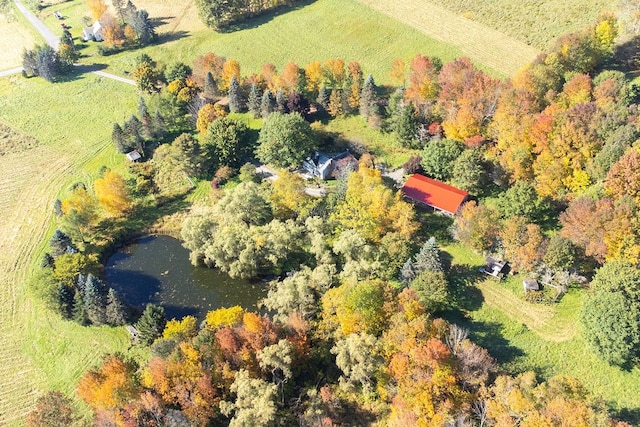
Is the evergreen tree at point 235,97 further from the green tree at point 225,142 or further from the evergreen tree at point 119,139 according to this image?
the evergreen tree at point 119,139

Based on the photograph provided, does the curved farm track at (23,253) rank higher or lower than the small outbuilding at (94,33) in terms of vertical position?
lower

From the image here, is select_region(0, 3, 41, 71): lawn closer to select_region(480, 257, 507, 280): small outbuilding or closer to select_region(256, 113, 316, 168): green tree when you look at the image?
select_region(256, 113, 316, 168): green tree

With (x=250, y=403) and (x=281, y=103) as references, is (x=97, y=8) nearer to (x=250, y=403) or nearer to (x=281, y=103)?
(x=281, y=103)

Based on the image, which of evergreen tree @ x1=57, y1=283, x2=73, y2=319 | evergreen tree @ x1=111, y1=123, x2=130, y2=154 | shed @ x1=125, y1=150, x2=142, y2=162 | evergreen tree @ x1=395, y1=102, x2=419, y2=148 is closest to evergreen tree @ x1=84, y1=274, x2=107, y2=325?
evergreen tree @ x1=57, y1=283, x2=73, y2=319

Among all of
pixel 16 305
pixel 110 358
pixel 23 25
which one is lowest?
pixel 16 305

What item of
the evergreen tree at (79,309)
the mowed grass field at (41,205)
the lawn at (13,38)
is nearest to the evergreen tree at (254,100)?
the mowed grass field at (41,205)

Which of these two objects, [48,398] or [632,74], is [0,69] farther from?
[632,74]

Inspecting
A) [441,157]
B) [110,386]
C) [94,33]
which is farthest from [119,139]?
[441,157]

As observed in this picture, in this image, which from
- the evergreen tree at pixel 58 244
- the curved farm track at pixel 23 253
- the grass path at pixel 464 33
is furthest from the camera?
the grass path at pixel 464 33

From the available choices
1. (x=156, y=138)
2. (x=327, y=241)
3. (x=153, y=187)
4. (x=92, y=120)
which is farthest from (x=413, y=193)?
(x=92, y=120)
